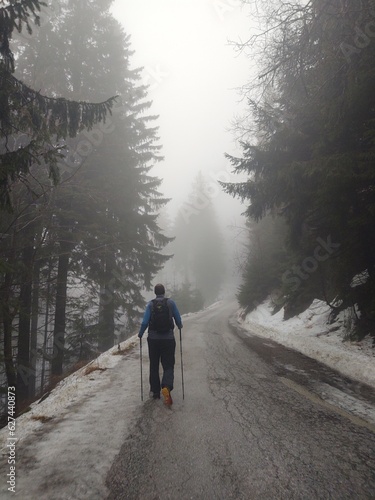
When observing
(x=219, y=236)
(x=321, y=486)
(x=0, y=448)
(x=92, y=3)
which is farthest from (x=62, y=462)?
(x=219, y=236)

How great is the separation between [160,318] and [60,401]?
2.22 meters

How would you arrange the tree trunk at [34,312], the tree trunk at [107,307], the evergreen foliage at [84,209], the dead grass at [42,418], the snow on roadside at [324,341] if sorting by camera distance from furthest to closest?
the tree trunk at [107,307] < the evergreen foliage at [84,209] < the tree trunk at [34,312] < the snow on roadside at [324,341] < the dead grass at [42,418]

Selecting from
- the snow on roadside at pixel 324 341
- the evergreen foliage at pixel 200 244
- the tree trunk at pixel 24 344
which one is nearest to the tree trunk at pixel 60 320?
the tree trunk at pixel 24 344

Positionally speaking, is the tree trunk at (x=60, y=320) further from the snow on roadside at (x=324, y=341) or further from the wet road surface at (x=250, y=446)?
the snow on roadside at (x=324, y=341)

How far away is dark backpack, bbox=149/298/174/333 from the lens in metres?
4.92

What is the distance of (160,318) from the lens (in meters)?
4.94

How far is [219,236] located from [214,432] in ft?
168

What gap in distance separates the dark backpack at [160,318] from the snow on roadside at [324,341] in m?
4.03

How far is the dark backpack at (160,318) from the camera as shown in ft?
16.1

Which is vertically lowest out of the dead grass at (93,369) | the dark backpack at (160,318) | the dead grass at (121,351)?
the dead grass at (121,351)

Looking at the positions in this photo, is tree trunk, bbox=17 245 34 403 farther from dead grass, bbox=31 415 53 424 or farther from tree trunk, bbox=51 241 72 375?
dead grass, bbox=31 415 53 424

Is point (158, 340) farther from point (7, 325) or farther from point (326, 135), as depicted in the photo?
point (326, 135)

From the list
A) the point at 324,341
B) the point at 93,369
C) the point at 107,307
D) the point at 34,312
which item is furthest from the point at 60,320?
the point at 324,341

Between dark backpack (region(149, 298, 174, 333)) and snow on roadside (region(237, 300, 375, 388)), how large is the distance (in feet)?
13.2
